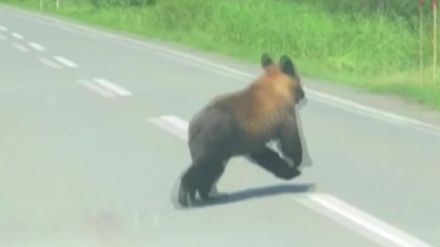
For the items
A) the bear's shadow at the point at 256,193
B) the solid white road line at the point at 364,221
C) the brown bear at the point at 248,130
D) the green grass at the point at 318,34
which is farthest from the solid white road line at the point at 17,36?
the brown bear at the point at 248,130

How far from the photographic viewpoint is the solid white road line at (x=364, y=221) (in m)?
8.37

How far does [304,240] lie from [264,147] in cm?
113

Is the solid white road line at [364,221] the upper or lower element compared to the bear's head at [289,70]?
lower

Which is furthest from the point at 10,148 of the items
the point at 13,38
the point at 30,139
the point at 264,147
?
the point at 13,38

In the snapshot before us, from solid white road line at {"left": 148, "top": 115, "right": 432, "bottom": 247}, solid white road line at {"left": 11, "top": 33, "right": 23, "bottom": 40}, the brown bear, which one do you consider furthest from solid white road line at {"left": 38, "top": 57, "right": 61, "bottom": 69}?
the brown bear

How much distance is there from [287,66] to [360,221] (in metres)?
1.18

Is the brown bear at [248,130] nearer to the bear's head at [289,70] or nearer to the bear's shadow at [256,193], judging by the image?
the bear's head at [289,70]

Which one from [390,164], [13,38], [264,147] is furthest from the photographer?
[13,38]

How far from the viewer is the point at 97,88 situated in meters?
19.7

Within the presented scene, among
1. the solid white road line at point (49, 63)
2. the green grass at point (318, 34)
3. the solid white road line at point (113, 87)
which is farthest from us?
the solid white road line at point (49, 63)

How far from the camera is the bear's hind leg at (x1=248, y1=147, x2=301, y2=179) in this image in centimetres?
947

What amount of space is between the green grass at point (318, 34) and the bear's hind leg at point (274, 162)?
26.0 feet

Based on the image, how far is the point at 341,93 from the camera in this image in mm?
19016

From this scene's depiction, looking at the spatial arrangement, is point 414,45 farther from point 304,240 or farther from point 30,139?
point 304,240
